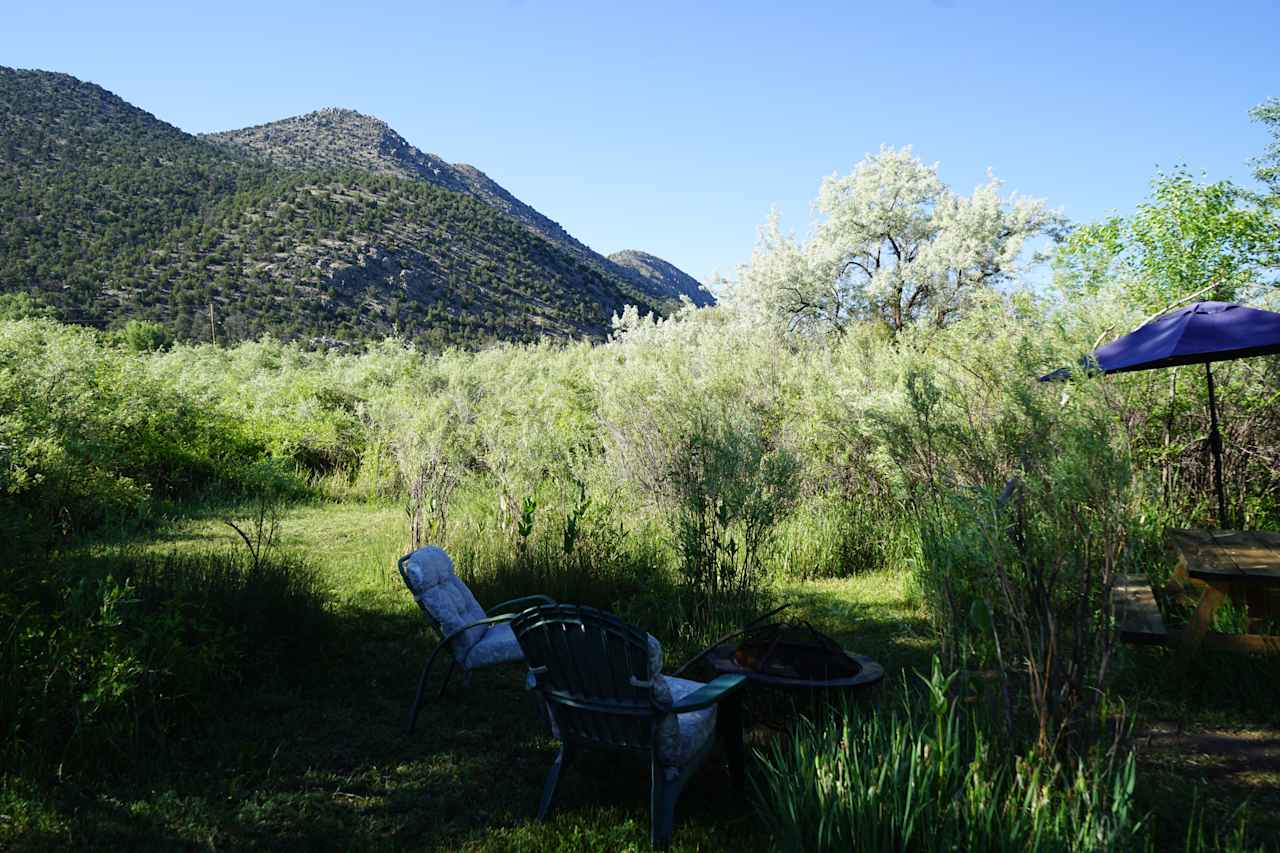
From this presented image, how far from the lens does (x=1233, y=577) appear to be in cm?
356

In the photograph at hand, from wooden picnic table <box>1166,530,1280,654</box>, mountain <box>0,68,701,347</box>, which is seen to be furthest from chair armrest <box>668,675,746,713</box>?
mountain <box>0,68,701,347</box>

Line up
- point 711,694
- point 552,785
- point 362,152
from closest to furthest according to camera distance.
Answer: point 711,694 → point 552,785 → point 362,152

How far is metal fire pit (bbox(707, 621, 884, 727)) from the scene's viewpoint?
9.50ft

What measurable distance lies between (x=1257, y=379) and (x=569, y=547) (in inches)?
227

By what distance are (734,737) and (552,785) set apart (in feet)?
2.31

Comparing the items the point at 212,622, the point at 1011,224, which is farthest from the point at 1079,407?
the point at 1011,224

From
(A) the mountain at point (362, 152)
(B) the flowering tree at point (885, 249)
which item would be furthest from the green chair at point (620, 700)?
(A) the mountain at point (362, 152)

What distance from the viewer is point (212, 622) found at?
3811 millimetres

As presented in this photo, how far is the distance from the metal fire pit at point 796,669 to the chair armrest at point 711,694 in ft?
0.52

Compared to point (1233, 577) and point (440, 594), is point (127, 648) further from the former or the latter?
point (1233, 577)

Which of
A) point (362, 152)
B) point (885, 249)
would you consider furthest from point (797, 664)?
point (362, 152)

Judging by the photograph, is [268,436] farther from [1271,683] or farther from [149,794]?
[1271,683]

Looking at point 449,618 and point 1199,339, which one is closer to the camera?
point 449,618

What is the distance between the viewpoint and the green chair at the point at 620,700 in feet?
8.43
